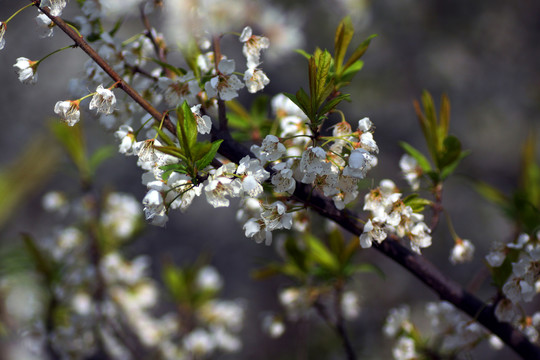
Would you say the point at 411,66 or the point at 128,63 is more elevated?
the point at 128,63

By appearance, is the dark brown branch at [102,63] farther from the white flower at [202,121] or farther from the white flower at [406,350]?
the white flower at [406,350]

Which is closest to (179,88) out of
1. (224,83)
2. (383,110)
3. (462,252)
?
(224,83)

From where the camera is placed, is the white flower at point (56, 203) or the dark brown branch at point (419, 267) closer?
the dark brown branch at point (419, 267)

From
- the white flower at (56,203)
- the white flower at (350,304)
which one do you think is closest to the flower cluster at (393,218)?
the white flower at (350,304)

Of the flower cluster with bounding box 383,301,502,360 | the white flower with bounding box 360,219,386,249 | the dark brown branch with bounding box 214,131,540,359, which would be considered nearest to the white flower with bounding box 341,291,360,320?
the flower cluster with bounding box 383,301,502,360

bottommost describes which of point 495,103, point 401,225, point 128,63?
point 495,103

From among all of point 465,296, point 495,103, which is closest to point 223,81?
point 465,296

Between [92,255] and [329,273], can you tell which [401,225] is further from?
[92,255]
